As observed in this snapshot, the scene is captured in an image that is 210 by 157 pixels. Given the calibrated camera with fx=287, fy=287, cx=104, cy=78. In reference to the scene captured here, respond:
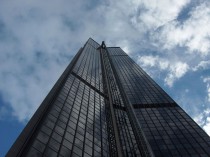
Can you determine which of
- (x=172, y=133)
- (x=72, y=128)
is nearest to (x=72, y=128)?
(x=72, y=128)

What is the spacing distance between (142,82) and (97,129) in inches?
2608

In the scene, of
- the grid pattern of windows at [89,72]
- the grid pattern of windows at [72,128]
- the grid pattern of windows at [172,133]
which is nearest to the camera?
the grid pattern of windows at [72,128]

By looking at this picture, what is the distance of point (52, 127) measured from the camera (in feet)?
114

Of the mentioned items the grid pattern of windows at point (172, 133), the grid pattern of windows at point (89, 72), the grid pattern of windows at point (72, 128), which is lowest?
the grid pattern of windows at point (72, 128)

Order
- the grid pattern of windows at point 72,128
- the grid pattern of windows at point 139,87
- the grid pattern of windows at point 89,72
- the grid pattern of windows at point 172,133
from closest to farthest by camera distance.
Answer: the grid pattern of windows at point 72,128 → the grid pattern of windows at point 172,133 → the grid pattern of windows at point 89,72 → the grid pattern of windows at point 139,87

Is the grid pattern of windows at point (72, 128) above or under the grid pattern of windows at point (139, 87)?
under

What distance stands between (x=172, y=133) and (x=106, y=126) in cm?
2347

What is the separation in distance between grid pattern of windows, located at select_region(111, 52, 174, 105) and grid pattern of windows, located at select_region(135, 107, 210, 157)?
7.56m

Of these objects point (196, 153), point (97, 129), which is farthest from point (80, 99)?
point (196, 153)

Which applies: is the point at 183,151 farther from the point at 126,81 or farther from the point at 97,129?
the point at 126,81

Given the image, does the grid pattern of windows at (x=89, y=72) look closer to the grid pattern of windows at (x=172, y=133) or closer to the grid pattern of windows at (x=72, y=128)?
the grid pattern of windows at (x=172, y=133)

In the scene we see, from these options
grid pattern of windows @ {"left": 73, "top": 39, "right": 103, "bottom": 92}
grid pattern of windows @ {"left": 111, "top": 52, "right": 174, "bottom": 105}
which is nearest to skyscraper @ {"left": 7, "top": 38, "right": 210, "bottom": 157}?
grid pattern of windows @ {"left": 111, "top": 52, "right": 174, "bottom": 105}

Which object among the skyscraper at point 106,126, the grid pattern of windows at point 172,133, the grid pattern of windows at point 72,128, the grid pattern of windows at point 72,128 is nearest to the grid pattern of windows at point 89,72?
the skyscraper at point 106,126

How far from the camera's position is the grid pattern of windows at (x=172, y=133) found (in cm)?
5794
